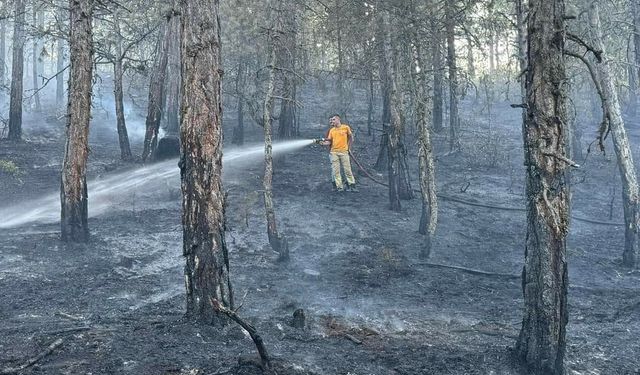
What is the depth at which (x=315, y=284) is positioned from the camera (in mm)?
10273

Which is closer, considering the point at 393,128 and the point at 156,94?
the point at 393,128

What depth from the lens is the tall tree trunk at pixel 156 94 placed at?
17234mm

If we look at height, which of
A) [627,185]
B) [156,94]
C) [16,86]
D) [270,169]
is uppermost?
[16,86]

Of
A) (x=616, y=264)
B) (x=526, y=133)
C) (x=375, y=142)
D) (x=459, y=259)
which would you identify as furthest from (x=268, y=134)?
(x=375, y=142)

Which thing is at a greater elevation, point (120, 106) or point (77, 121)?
point (120, 106)

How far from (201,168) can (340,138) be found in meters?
9.22

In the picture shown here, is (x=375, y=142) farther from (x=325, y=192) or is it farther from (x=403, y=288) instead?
(x=403, y=288)

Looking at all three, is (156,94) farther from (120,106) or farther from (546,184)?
(546,184)

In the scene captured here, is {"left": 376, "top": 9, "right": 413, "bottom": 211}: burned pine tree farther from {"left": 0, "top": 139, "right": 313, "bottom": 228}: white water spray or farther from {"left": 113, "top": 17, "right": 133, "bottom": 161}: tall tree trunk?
{"left": 113, "top": 17, "right": 133, "bottom": 161}: tall tree trunk

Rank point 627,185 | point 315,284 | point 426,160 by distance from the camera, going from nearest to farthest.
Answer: point 315,284, point 426,160, point 627,185

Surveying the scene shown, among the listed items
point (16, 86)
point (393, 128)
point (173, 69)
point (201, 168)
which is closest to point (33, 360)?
point (201, 168)

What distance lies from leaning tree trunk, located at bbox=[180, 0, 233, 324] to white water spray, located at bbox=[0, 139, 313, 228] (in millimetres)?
7824

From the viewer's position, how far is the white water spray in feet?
43.4

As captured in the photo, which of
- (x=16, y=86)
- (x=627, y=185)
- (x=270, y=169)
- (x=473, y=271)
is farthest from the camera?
(x=16, y=86)
